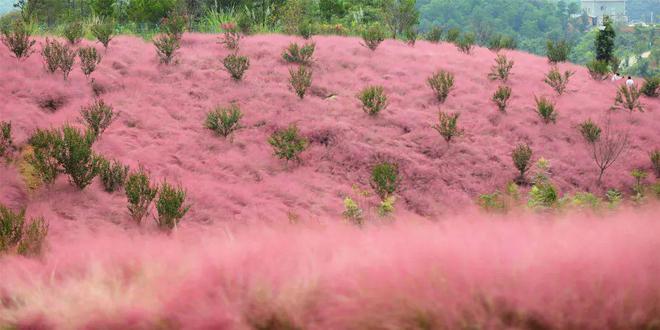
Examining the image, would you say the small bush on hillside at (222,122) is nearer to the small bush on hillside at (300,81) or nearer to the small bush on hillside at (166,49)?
the small bush on hillside at (300,81)

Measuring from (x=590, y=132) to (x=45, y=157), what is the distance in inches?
378

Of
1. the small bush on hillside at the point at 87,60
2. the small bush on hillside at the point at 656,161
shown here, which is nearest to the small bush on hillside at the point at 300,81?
the small bush on hillside at the point at 87,60

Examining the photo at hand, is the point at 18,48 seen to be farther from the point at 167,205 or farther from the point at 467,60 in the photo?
the point at 467,60

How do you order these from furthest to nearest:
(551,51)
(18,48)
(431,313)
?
(551,51) → (18,48) → (431,313)

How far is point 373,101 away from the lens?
1100 centimetres

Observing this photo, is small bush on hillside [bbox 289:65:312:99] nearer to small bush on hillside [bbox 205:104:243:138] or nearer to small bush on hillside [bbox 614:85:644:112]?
small bush on hillside [bbox 205:104:243:138]

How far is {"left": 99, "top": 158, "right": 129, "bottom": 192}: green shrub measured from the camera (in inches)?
290

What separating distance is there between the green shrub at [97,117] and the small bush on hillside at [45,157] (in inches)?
35.5

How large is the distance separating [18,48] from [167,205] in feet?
22.0

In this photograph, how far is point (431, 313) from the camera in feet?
6.73

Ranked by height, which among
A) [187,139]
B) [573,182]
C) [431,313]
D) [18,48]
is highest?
[18,48]

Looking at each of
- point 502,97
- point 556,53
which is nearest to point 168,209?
point 502,97

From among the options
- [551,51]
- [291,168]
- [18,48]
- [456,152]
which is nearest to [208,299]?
[291,168]

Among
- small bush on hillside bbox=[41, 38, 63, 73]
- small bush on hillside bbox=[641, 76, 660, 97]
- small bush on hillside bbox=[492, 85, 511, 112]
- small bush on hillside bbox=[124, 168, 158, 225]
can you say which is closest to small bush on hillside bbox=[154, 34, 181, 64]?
small bush on hillside bbox=[41, 38, 63, 73]
